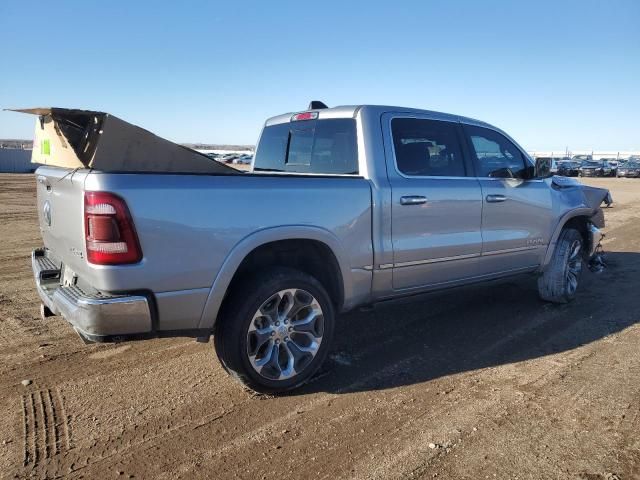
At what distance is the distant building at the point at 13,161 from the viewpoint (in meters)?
48.4

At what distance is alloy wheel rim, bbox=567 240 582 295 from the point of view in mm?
5699

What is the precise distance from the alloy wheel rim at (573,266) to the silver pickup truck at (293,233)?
0.66 m

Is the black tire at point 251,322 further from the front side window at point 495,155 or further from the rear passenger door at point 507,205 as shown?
the front side window at point 495,155

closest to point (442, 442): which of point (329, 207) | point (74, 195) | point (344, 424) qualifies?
point (344, 424)

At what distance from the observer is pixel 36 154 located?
12.4ft

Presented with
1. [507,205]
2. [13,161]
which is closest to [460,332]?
[507,205]

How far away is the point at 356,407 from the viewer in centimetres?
329

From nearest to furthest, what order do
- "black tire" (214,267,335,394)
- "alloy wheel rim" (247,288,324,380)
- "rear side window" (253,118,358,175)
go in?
1. "black tire" (214,267,335,394)
2. "alloy wheel rim" (247,288,324,380)
3. "rear side window" (253,118,358,175)

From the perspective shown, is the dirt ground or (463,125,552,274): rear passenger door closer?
the dirt ground

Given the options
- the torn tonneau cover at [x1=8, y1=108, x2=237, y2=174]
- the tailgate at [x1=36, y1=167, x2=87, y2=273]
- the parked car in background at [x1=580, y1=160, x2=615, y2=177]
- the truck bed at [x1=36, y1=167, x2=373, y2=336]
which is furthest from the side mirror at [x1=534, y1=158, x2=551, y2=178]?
the parked car in background at [x1=580, y1=160, x2=615, y2=177]

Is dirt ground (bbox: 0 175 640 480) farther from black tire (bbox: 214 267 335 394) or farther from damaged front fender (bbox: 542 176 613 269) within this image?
damaged front fender (bbox: 542 176 613 269)

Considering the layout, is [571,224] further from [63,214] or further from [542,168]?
[63,214]

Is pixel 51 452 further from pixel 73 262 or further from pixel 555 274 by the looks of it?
pixel 555 274

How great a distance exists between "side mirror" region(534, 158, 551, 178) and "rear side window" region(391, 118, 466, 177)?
41.9 inches
